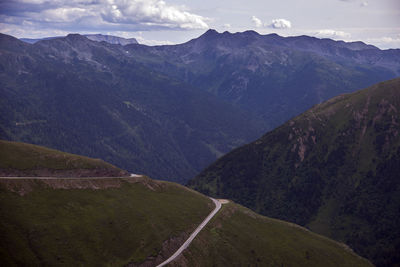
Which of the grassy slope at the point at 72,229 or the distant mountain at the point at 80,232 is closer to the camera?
the grassy slope at the point at 72,229

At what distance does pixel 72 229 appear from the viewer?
545ft

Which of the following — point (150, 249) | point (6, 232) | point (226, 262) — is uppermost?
point (6, 232)

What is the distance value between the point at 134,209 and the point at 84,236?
120 ft

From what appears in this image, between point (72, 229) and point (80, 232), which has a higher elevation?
point (72, 229)

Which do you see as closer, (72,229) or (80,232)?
(72,229)

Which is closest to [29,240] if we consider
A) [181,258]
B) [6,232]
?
[6,232]

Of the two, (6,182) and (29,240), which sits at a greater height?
(6,182)

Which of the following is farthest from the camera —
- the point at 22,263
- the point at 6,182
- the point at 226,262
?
the point at 226,262

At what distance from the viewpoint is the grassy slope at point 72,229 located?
149 m

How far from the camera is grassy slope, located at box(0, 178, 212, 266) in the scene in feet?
488

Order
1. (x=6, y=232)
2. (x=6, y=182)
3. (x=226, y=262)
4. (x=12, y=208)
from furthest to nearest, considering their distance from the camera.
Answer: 1. (x=226, y=262)
2. (x=6, y=182)
3. (x=12, y=208)
4. (x=6, y=232)

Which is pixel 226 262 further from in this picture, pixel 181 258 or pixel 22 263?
pixel 22 263

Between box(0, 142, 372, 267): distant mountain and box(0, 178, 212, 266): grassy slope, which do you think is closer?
box(0, 178, 212, 266): grassy slope

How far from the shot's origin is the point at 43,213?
554 ft
